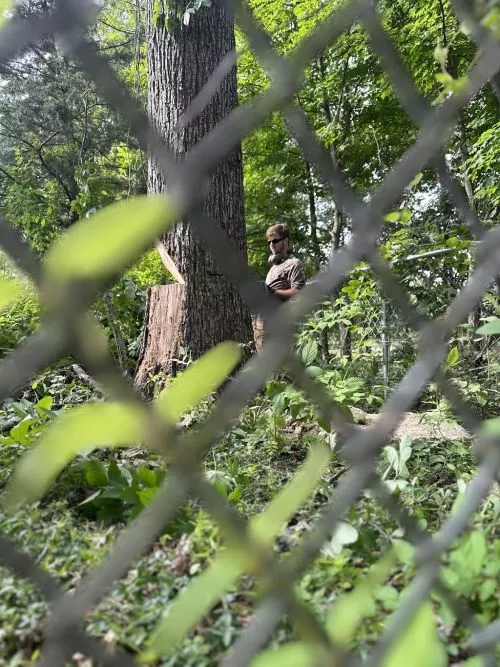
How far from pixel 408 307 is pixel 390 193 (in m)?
0.15

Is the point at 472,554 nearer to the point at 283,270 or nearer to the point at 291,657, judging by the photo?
the point at 291,657

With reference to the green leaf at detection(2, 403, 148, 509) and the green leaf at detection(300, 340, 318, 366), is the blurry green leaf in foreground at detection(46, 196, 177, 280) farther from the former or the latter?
the green leaf at detection(300, 340, 318, 366)

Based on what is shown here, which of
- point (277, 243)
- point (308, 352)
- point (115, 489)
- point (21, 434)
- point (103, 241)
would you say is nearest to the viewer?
point (103, 241)

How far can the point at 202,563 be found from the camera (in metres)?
1.13

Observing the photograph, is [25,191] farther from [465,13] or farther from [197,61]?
[465,13]

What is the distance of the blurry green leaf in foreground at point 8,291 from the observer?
28cm

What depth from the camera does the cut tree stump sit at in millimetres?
2956

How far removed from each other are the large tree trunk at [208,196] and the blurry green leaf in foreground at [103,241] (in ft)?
8.76

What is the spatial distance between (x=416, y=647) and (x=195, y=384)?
0.91 feet

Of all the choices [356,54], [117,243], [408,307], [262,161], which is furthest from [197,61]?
[262,161]

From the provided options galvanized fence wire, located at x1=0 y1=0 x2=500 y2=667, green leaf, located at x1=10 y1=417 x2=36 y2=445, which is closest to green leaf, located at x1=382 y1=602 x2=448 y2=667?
galvanized fence wire, located at x1=0 y1=0 x2=500 y2=667

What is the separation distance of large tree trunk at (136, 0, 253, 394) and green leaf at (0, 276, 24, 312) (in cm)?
265

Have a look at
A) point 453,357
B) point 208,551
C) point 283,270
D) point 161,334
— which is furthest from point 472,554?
point 283,270

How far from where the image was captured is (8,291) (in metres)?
0.28
